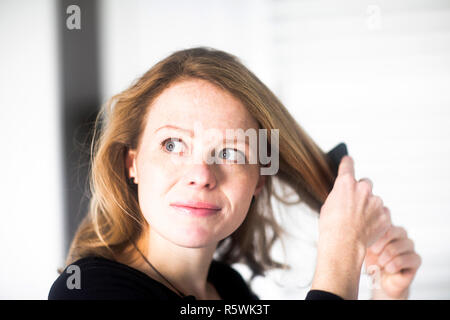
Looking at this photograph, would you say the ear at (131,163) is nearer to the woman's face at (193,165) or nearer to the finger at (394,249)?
the woman's face at (193,165)

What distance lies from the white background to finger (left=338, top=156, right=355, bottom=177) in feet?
0.16

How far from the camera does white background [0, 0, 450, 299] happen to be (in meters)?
0.84

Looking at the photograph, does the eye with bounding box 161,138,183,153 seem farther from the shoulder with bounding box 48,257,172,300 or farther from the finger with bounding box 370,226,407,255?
the finger with bounding box 370,226,407,255

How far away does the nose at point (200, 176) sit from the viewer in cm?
69

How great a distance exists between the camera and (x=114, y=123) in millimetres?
813

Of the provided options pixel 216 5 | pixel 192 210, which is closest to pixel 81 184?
pixel 192 210

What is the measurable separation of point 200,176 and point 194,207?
57 mm

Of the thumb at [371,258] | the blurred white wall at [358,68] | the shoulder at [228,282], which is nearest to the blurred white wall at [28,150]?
the blurred white wall at [358,68]

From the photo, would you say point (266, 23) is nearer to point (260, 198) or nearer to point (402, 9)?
point (402, 9)

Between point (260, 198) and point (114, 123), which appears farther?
point (260, 198)

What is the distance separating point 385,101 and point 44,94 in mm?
738

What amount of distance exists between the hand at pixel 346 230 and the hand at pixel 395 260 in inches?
2.4

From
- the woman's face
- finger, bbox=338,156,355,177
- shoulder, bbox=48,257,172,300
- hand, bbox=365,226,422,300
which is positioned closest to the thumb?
hand, bbox=365,226,422,300

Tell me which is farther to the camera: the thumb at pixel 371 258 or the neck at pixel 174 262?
the thumb at pixel 371 258
